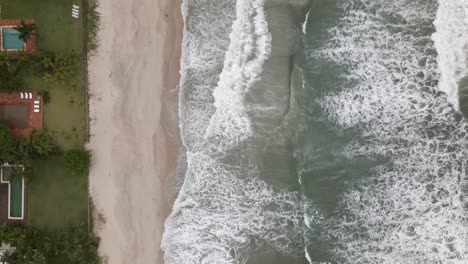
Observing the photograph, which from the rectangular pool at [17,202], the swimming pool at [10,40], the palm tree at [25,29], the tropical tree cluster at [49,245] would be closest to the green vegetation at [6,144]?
the rectangular pool at [17,202]

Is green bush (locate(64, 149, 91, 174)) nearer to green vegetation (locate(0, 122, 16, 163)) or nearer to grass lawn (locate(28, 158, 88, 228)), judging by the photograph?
grass lawn (locate(28, 158, 88, 228))

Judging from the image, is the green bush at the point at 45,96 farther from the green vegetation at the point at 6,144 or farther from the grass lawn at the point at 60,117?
the green vegetation at the point at 6,144

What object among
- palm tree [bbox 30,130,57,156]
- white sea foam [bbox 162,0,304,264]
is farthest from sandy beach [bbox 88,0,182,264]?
palm tree [bbox 30,130,57,156]

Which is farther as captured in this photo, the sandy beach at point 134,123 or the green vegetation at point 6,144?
the sandy beach at point 134,123

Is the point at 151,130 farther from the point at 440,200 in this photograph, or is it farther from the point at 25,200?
the point at 440,200

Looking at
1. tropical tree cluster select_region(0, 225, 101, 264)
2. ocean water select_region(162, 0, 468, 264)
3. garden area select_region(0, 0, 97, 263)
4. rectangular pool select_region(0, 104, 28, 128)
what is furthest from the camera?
rectangular pool select_region(0, 104, 28, 128)

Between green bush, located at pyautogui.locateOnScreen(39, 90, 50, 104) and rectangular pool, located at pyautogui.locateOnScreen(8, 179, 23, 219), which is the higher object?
green bush, located at pyautogui.locateOnScreen(39, 90, 50, 104)
